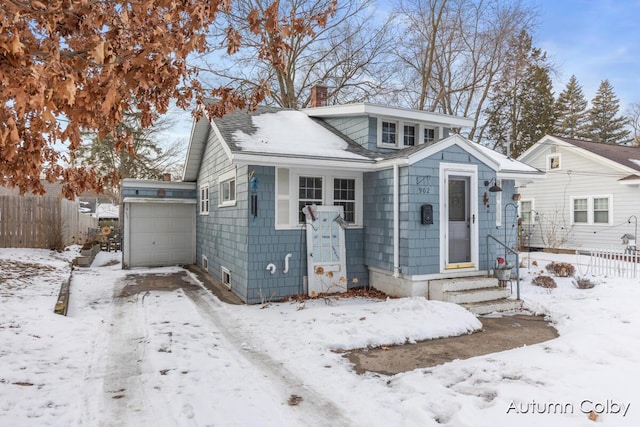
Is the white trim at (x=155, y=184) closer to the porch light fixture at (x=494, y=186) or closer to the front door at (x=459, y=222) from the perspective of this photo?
the front door at (x=459, y=222)

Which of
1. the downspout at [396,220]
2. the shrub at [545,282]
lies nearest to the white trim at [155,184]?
the downspout at [396,220]

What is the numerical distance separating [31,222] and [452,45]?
2104 cm

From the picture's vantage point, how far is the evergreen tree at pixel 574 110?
3409cm

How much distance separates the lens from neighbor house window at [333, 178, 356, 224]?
8797mm

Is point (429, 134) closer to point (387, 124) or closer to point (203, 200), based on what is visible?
point (387, 124)

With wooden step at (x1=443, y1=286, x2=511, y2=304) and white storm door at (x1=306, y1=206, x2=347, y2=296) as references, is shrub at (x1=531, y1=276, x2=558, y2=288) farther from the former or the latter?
white storm door at (x1=306, y1=206, x2=347, y2=296)

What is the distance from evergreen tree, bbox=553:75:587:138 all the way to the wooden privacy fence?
36.8 meters

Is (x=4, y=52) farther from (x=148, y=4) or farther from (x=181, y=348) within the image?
(x=181, y=348)

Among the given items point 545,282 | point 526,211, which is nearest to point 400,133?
point 545,282

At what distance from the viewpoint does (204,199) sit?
12.1 meters

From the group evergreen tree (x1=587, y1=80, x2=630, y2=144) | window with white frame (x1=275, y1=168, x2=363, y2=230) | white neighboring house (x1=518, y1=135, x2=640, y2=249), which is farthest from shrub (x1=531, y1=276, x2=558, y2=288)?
evergreen tree (x1=587, y1=80, x2=630, y2=144)

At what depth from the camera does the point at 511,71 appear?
21906 millimetres

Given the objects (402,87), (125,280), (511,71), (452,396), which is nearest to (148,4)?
(452,396)

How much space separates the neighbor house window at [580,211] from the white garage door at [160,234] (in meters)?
16.1
